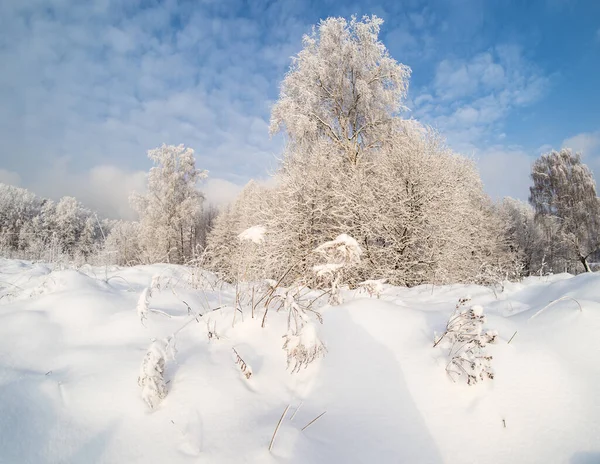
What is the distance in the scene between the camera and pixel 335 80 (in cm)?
1074

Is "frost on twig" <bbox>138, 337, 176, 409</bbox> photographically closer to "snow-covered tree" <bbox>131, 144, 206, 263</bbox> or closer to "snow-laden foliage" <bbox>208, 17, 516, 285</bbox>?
"snow-laden foliage" <bbox>208, 17, 516, 285</bbox>

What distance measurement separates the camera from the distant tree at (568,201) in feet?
67.3

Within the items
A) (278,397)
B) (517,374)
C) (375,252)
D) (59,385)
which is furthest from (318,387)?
(375,252)

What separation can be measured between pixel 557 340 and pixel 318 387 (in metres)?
1.69

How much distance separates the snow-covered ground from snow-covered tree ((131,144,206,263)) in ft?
66.6

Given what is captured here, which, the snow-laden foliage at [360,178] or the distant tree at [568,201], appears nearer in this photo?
the snow-laden foliage at [360,178]

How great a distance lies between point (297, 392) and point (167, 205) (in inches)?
900

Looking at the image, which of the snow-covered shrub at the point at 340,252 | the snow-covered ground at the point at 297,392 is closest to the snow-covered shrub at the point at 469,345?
the snow-covered ground at the point at 297,392

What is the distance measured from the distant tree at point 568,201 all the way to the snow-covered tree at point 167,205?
25.5 m

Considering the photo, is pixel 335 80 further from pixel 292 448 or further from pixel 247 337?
pixel 292 448

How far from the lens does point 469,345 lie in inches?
79.5

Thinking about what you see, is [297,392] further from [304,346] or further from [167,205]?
[167,205]

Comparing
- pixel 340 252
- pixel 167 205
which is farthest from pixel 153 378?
pixel 167 205

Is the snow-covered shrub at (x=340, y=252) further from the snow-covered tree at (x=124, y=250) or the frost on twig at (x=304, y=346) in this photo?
the snow-covered tree at (x=124, y=250)
